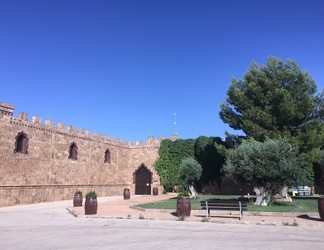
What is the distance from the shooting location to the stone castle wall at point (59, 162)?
18.9 m

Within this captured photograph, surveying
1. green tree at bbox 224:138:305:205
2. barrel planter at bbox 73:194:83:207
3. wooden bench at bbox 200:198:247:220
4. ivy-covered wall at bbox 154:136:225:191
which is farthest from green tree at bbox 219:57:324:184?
barrel planter at bbox 73:194:83:207

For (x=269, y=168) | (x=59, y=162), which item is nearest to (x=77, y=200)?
(x=59, y=162)

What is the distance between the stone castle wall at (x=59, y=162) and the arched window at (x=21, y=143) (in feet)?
0.64

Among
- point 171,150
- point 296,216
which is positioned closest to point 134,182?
point 171,150

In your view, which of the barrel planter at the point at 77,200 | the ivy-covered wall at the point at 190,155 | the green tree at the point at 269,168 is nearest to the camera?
the green tree at the point at 269,168

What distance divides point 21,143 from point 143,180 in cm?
1463

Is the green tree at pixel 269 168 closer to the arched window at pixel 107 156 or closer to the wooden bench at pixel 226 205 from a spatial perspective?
the wooden bench at pixel 226 205

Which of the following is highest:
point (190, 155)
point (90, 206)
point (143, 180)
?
point (190, 155)

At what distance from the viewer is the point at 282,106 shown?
1936 centimetres

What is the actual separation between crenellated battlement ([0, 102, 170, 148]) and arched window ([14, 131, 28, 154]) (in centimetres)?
76

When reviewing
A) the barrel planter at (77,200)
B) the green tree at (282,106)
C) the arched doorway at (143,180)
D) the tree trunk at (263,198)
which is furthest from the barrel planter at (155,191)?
the tree trunk at (263,198)

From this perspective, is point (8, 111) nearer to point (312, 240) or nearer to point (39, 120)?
point (39, 120)

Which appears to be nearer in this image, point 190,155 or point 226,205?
point 226,205

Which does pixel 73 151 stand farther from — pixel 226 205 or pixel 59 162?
pixel 226 205
